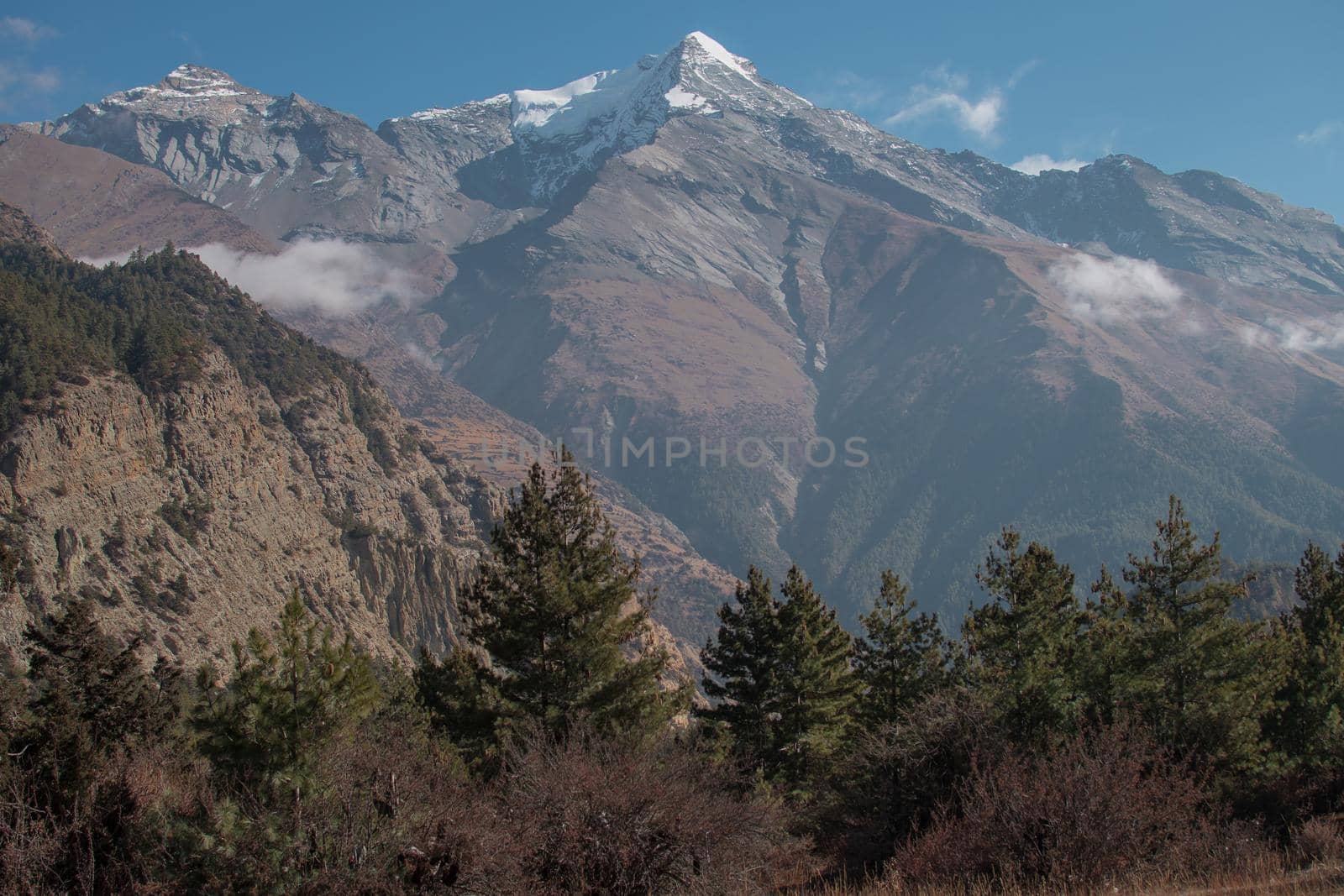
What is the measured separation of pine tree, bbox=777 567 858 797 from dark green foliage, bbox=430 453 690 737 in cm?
786

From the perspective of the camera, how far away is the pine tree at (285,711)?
16141 mm

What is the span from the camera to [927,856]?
53.1 feet

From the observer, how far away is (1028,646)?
90.9ft

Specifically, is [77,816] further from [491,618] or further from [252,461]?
[252,461]

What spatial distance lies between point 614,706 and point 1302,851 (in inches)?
568

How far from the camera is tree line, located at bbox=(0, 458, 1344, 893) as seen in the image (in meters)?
13.1

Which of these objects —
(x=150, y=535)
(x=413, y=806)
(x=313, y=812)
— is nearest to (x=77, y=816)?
(x=313, y=812)

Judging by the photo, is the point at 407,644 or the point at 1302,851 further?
the point at 407,644

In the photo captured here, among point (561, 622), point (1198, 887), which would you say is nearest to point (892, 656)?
point (561, 622)

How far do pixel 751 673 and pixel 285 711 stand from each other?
19.3 metres

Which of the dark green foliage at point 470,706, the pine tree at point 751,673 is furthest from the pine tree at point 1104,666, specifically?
the dark green foliage at point 470,706

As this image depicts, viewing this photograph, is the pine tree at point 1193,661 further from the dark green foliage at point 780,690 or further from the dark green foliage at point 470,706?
the dark green foliage at point 470,706

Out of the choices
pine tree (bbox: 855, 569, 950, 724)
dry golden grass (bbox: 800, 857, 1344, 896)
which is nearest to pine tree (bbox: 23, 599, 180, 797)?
dry golden grass (bbox: 800, 857, 1344, 896)

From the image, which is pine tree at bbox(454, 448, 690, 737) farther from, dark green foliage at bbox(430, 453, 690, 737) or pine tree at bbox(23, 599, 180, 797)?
pine tree at bbox(23, 599, 180, 797)
